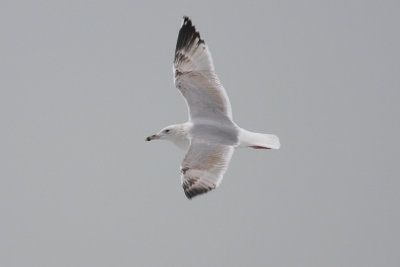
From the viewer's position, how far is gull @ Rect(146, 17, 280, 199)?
7379mm

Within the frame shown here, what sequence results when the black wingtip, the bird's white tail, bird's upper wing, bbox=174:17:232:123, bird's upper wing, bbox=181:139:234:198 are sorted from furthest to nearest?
the black wingtip < bird's upper wing, bbox=174:17:232:123 < the bird's white tail < bird's upper wing, bbox=181:139:234:198

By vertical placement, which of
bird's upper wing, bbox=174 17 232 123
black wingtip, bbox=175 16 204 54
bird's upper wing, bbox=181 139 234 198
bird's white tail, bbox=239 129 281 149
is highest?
black wingtip, bbox=175 16 204 54

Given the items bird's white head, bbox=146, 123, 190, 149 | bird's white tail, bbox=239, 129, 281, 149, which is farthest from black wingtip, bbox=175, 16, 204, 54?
bird's white tail, bbox=239, 129, 281, 149

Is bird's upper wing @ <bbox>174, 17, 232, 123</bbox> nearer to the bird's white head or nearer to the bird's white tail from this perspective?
the bird's white head

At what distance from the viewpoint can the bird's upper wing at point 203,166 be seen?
7.18 m

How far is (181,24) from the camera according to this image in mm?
8391

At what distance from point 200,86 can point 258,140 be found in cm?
101

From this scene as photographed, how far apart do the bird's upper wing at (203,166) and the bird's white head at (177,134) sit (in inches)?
13.5

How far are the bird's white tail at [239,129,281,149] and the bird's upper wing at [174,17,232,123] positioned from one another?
0.32 meters

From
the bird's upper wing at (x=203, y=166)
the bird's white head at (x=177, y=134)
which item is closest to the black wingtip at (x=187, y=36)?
the bird's white head at (x=177, y=134)

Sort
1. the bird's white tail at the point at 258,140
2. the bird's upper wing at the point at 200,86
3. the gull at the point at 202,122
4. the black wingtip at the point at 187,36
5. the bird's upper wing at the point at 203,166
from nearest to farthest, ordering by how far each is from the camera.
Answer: the bird's upper wing at the point at 203,166
the gull at the point at 202,122
the bird's white tail at the point at 258,140
the bird's upper wing at the point at 200,86
the black wingtip at the point at 187,36

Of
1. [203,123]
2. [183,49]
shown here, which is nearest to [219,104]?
[203,123]

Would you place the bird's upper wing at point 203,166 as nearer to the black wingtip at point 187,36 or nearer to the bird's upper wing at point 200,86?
the bird's upper wing at point 200,86

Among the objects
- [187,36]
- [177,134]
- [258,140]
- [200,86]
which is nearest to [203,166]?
[177,134]
